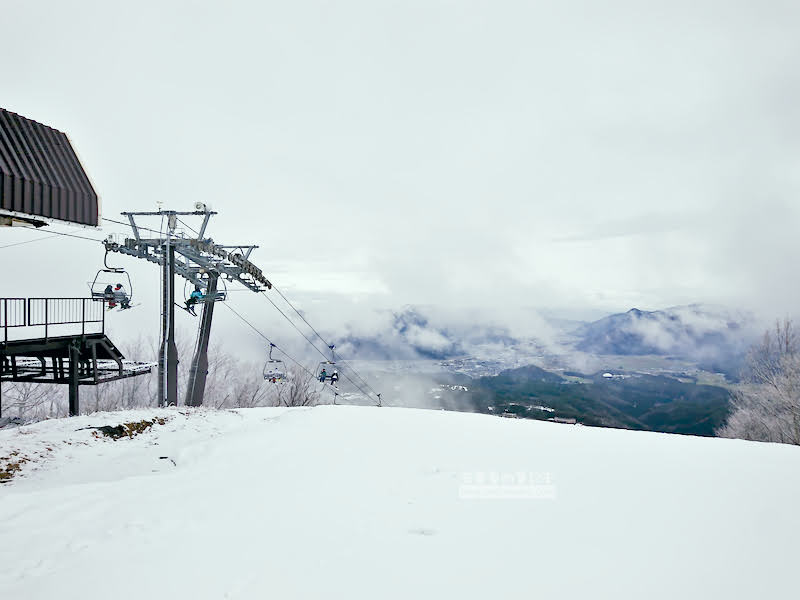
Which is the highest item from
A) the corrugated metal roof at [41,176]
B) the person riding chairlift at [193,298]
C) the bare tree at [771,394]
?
the corrugated metal roof at [41,176]

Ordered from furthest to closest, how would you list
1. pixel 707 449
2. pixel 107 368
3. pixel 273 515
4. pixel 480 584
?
pixel 107 368 < pixel 707 449 < pixel 273 515 < pixel 480 584

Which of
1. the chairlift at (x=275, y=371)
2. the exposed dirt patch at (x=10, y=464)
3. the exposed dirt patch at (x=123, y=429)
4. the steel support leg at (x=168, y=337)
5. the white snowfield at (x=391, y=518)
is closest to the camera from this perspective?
the white snowfield at (x=391, y=518)

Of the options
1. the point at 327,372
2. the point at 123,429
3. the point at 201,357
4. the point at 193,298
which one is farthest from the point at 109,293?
the point at 327,372

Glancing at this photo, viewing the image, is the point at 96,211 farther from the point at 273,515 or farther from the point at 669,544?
the point at 669,544

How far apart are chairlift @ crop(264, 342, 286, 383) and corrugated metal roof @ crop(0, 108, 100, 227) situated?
467 inches

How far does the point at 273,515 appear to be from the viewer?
5.26 meters

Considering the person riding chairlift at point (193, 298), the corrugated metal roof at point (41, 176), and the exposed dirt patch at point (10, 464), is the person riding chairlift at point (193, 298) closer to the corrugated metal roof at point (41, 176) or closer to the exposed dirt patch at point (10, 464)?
the corrugated metal roof at point (41, 176)

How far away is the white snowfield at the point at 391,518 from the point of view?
388cm

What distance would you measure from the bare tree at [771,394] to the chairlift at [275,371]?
114 feet

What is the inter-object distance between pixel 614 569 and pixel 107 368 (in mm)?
21560

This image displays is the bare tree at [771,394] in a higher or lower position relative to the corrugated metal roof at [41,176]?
lower

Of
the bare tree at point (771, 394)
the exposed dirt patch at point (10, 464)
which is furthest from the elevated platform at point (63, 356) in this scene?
the bare tree at point (771, 394)

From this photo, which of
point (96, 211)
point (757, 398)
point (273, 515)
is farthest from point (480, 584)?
point (757, 398)

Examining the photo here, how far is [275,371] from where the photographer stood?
2295 centimetres
